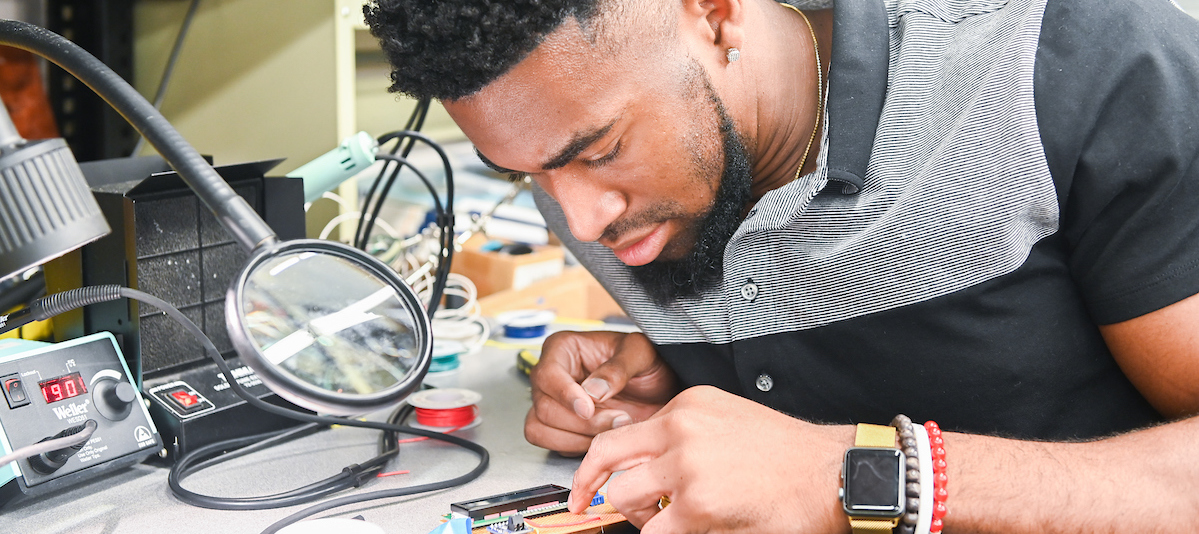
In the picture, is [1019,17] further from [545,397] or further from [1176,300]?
[545,397]

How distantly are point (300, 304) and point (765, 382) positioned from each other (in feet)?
1.68

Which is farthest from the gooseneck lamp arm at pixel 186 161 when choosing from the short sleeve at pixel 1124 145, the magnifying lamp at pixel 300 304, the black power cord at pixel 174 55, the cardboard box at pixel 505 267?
the cardboard box at pixel 505 267

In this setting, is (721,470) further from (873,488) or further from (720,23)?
(720,23)

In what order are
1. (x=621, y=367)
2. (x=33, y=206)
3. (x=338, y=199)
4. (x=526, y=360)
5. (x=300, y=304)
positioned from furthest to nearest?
(x=338, y=199) < (x=526, y=360) < (x=621, y=367) < (x=300, y=304) < (x=33, y=206)

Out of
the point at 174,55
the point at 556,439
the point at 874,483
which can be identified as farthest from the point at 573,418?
the point at 174,55

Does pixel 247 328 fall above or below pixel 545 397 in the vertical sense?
above

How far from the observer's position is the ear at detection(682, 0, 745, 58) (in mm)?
866

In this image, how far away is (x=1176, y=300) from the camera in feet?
2.31

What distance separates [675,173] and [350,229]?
0.76 meters

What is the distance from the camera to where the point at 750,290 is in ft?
3.03

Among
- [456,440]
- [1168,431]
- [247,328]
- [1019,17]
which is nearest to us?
[247,328]

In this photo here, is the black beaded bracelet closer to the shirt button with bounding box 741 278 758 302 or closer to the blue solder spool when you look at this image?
the shirt button with bounding box 741 278 758 302

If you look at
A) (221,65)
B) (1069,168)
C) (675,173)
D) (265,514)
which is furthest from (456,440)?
(221,65)

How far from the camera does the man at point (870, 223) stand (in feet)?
2.29
